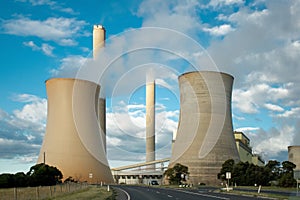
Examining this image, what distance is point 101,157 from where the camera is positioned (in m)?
50.9

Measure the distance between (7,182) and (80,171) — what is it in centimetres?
1031

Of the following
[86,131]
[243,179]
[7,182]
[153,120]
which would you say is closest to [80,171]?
[86,131]

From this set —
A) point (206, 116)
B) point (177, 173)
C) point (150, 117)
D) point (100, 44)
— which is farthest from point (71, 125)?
point (150, 117)

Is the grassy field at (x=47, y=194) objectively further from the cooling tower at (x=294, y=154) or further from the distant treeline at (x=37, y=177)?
the cooling tower at (x=294, y=154)

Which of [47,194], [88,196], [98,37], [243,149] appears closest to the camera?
[88,196]

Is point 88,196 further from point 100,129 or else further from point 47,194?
point 100,129

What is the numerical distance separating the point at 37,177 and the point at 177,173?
20169 millimetres

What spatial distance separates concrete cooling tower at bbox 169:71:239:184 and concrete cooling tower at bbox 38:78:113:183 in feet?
39.1

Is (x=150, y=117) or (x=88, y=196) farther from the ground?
(x=150, y=117)

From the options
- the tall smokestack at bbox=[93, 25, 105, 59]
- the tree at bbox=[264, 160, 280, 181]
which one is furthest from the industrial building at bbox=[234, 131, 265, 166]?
the tall smokestack at bbox=[93, 25, 105, 59]

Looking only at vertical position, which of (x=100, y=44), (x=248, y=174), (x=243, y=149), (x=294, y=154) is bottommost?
(x=248, y=174)

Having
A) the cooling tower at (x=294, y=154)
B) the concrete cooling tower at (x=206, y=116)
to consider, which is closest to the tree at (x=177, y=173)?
the concrete cooling tower at (x=206, y=116)

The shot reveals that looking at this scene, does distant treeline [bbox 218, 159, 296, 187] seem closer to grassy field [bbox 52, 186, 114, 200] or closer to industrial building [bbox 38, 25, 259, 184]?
industrial building [bbox 38, 25, 259, 184]

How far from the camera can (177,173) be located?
60.6 meters
